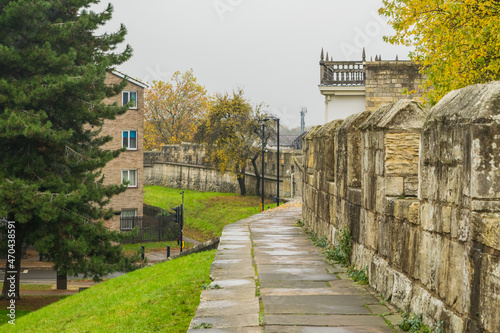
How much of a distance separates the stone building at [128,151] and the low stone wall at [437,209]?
34181 mm

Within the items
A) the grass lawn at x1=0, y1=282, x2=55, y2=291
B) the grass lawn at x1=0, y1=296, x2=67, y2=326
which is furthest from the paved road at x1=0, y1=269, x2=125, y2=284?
the grass lawn at x1=0, y1=296, x2=67, y2=326

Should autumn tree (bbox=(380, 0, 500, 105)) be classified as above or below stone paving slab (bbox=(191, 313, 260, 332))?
above

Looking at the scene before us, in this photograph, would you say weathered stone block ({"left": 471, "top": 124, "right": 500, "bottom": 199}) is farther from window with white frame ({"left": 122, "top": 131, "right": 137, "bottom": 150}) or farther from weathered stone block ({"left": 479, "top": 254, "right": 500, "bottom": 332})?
window with white frame ({"left": 122, "top": 131, "right": 137, "bottom": 150})

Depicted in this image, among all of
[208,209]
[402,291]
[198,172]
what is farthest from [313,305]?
[198,172]

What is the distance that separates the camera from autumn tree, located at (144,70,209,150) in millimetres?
70688

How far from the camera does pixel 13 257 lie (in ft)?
68.9

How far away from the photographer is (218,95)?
4850cm

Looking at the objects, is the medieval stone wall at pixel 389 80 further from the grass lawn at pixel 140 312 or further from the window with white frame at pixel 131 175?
the grass lawn at pixel 140 312

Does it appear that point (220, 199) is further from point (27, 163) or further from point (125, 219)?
point (27, 163)

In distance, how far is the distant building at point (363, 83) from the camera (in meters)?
29.8

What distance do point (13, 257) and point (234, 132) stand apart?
27056 millimetres

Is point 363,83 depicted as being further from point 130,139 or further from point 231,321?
point 231,321

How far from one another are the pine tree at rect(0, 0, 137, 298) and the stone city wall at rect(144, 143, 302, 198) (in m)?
19.8

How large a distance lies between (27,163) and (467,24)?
13.3 meters
